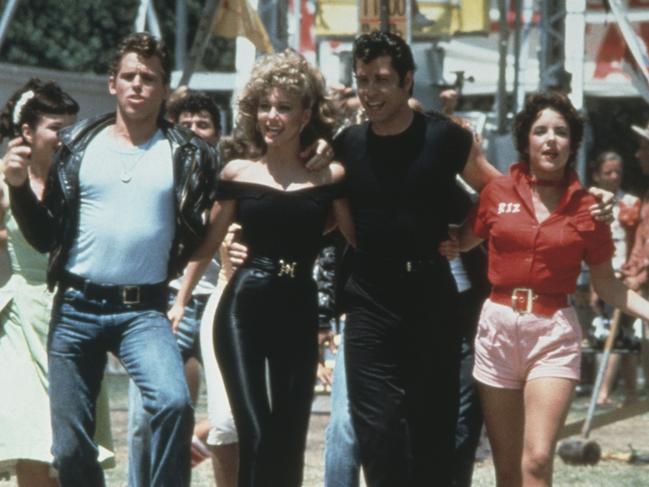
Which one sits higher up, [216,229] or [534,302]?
[216,229]

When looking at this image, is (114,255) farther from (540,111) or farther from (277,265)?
(540,111)

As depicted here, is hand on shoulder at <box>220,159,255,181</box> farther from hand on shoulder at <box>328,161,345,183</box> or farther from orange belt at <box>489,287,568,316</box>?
orange belt at <box>489,287,568,316</box>

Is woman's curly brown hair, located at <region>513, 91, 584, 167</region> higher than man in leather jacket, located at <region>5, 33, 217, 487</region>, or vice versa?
woman's curly brown hair, located at <region>513, 91, 584, 167</region>

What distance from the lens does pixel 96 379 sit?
8.07m

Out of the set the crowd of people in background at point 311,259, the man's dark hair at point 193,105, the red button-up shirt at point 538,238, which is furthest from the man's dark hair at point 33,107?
the red button-up shirt at point 538,238

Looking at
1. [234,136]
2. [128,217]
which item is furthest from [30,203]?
[234,136]

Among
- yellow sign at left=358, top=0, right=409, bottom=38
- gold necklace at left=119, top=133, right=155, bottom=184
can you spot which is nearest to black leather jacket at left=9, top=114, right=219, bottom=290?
gold necklace at left=119, top=133, right=155, bottom=184

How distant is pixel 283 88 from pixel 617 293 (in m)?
1.59

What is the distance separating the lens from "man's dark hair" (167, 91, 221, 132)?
32.2 feet

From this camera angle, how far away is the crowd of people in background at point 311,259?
314 inches

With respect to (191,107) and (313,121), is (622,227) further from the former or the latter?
(313,121)

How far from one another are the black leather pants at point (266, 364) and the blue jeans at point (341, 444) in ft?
1.92

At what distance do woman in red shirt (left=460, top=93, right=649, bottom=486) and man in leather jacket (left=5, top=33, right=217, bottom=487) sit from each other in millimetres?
1229

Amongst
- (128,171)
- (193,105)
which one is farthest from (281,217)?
(193,105)
